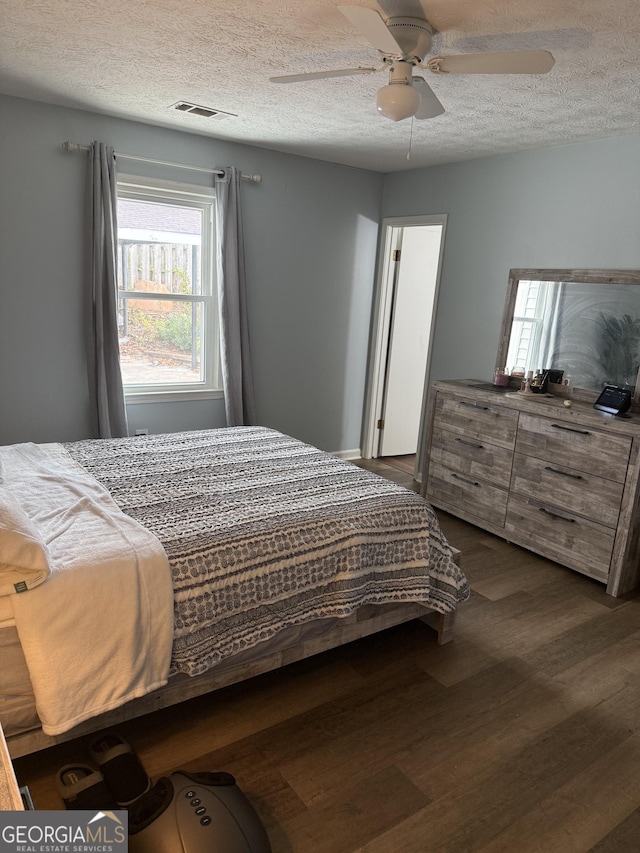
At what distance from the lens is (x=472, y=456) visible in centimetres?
392

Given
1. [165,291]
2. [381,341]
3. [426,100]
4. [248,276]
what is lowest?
[381,341]

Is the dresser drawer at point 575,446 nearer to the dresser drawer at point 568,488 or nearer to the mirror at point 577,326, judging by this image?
the dresser drawer at point 568,488

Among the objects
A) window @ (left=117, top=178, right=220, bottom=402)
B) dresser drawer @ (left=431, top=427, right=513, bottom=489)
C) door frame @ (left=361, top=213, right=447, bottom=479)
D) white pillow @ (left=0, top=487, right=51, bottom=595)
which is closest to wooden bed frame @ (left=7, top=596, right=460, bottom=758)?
white pillow @ (left=0, top=487, right=51, bottom=595)

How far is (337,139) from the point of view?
386 centimetres

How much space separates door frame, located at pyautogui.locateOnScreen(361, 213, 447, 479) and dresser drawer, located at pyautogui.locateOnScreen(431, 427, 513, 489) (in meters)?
0.66

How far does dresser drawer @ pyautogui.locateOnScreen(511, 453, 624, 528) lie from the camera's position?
10.3 ft

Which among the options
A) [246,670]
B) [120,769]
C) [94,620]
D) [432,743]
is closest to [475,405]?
[432,743]

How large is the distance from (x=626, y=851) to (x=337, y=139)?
393 centimetres

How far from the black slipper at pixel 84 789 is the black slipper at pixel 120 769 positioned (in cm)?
2

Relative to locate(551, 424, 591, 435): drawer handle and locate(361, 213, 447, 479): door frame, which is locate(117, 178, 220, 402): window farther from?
locate(551, 424, 591, 435): drawer handle

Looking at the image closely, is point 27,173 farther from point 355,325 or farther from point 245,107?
point 355,325

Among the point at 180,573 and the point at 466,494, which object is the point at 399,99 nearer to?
the point at 180,573

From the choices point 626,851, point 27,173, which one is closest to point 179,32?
point 27,173

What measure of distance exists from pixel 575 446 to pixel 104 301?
302 centimetres
